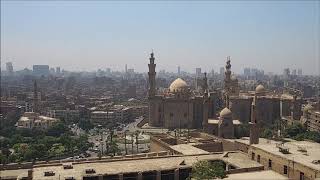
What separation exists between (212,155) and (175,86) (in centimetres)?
2717

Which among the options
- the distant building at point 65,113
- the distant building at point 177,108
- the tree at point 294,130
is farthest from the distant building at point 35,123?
the tree at point 294,130

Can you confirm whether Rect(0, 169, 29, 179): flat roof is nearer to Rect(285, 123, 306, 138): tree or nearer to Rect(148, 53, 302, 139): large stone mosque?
Rect(148, 53, 302, 139): large stone mosque

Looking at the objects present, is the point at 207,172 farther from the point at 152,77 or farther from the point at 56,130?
the point at 56,130

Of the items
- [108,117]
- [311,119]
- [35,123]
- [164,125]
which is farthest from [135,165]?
[108,117]

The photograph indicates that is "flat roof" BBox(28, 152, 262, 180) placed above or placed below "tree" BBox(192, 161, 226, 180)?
Answer: below

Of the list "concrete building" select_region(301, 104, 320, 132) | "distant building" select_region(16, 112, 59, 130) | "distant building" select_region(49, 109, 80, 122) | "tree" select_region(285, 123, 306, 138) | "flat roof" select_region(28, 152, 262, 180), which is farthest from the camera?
"distant building" select_region(49, 109, 80, 122)

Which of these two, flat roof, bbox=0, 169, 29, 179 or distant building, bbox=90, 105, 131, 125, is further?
distant building, bbox=90, 105, 131, 125

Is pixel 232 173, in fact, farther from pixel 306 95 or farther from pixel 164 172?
pixel 306 95

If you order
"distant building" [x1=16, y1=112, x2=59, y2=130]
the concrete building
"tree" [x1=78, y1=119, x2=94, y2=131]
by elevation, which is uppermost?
the concrete building

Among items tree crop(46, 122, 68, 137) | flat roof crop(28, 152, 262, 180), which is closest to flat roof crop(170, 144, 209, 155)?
flat roof crop(28, 152, 262, 180)

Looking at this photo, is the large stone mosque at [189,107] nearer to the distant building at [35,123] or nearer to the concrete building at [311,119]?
the concrete building at [311,119]

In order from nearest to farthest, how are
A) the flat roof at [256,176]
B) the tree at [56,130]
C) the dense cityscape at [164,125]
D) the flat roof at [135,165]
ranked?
1. the flat roof at [256,176]
2. the flat roof at [135,165]
3. the dense cityscape at [164,125]
4. the tree at [56,130]

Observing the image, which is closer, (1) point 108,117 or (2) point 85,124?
(2) point 85,124

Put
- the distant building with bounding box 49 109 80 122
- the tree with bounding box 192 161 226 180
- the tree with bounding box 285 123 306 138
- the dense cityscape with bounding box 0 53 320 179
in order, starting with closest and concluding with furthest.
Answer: the tree with bounding box 192 161 226 180
the dense cityscape with bounding box 0 53 320 179
the tree with bounding box 285 123 306 138
the distant building with bounding box 49 109 80 122
